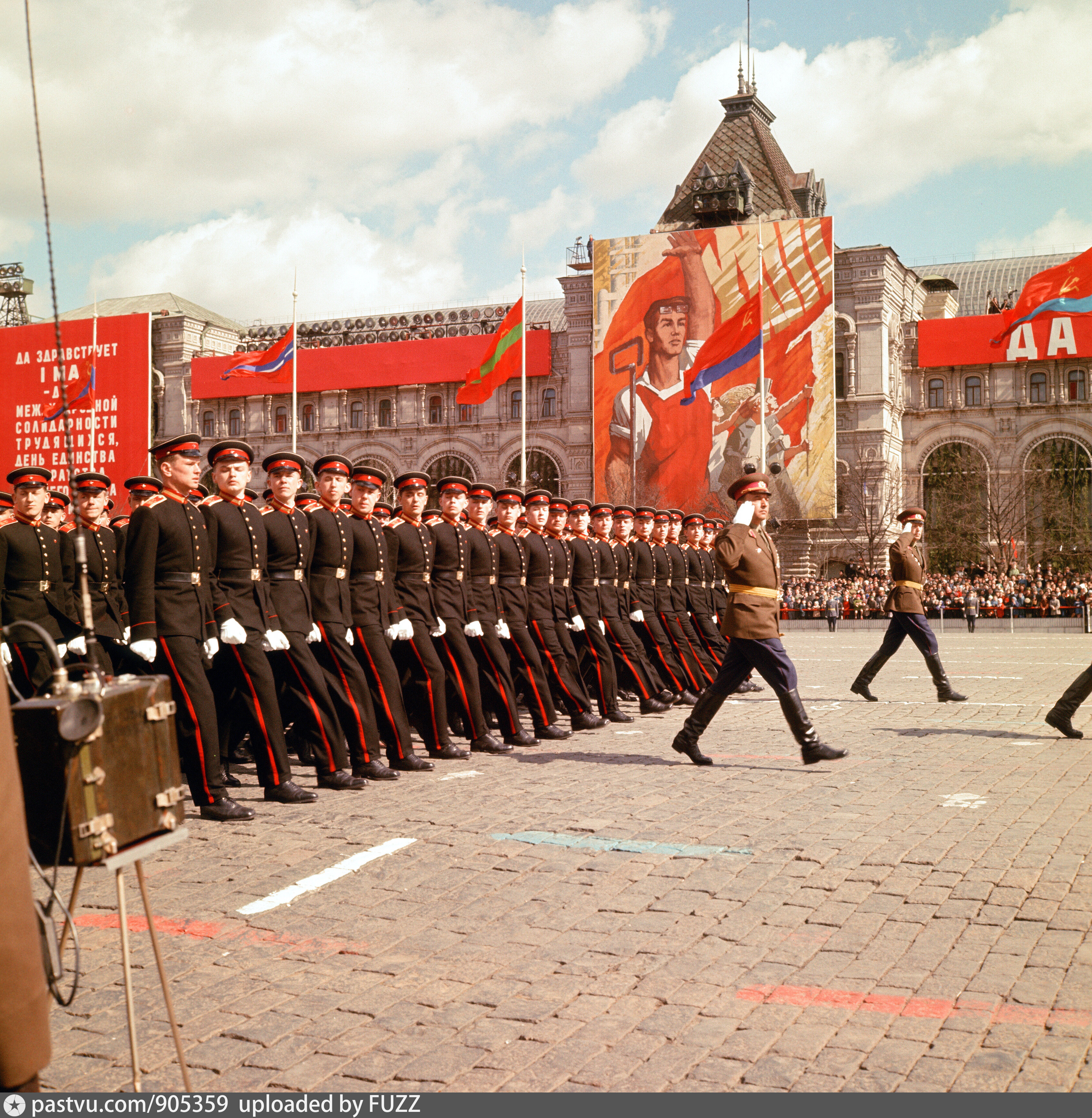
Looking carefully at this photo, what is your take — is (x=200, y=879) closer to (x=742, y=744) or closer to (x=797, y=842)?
(x=797, y=842)

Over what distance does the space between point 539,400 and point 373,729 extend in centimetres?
5287

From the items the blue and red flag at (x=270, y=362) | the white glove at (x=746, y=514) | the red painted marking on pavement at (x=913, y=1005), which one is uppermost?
the blue and red flag at (x=270, y=362)

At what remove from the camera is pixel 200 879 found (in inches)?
210

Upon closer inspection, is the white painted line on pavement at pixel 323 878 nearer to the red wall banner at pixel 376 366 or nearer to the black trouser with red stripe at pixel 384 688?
the black trouser with red stripe at pixel 384 688

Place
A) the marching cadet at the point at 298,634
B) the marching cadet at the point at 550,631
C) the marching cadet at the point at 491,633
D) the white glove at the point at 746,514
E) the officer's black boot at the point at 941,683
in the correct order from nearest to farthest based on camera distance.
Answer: the marching cadet at the point at 298,634 → the white glove at the point at 746,514 → the marching cadet at the point at 491,633 → the marching cadet at the point at 550,631 → the officer's black boot at the point at 941,683

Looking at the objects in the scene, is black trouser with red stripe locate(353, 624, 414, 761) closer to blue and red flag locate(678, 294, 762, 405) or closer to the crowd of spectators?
the crowd of spectators

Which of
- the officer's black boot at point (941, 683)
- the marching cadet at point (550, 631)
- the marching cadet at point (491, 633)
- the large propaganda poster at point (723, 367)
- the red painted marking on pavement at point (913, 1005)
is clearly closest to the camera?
the red painted marking on pavement at point (913, 1005)

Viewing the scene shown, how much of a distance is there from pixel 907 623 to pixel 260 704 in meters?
7.48

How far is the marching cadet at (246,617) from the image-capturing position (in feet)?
23.4

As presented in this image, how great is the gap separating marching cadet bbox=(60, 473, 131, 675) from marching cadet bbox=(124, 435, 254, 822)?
233 centimetres

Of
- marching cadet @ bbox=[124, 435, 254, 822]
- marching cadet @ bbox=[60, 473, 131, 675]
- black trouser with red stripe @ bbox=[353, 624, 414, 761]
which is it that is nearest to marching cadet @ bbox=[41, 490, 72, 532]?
marching cadet @ bbox=[60, 473, 131, 675]

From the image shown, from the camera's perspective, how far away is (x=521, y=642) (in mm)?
10320

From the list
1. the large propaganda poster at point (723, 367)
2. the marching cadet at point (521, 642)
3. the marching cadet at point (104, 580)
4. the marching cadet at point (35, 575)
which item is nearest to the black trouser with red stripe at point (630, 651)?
the marching cadet at point (521, 642)

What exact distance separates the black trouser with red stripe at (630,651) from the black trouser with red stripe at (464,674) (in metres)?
2.74
